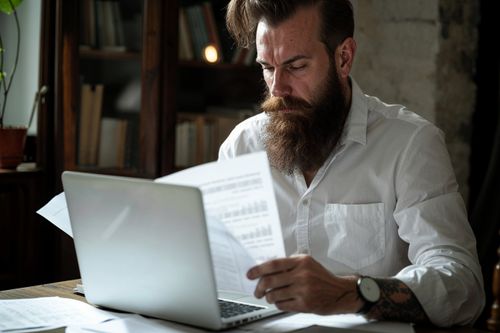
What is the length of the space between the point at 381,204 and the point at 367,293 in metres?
0.46

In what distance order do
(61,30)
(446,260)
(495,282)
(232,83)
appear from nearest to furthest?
(495,282), (446,260), (61,30), (232,83)

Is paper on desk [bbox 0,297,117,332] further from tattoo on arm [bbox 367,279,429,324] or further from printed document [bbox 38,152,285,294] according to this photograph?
tattoo on arm [bbox 367,279,429,324]

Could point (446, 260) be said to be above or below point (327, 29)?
below

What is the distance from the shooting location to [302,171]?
78.1 inches

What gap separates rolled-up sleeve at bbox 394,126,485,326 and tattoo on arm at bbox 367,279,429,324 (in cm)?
1

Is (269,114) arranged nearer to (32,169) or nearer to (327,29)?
A: (327,29)

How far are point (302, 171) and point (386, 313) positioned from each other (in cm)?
60

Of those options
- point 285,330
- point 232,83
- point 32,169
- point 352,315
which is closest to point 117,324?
point 285,330

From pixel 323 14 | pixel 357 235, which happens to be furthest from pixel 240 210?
pixel 323 14

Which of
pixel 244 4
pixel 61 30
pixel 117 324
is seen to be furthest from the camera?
pixel 61 30

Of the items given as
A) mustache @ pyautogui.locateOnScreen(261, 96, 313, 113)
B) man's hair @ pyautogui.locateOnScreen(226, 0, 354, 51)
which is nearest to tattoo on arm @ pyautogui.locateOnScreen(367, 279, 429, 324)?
mustache @ pyautogui.locateOnScreen(261, 96, 313, 113)

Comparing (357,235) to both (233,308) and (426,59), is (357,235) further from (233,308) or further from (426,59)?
(426,59)

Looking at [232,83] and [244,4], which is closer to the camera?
[244,4]

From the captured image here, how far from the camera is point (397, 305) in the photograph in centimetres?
146
